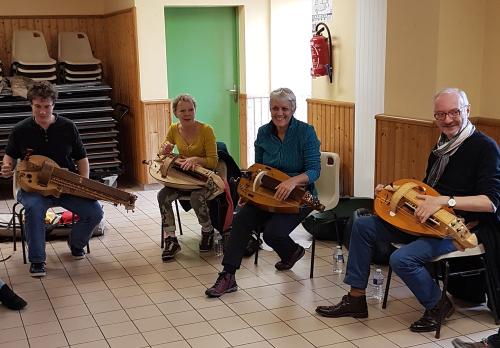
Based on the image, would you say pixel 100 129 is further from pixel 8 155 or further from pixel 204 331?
pixel 204 331

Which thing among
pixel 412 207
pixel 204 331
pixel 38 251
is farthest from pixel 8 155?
pixel 412 207

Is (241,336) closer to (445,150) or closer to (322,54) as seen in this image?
(445,150)

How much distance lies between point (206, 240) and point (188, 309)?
0.96 metres

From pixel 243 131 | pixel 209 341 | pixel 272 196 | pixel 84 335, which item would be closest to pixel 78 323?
pixel 84 335

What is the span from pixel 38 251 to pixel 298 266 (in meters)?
1.57

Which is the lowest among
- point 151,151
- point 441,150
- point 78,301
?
point 78,301

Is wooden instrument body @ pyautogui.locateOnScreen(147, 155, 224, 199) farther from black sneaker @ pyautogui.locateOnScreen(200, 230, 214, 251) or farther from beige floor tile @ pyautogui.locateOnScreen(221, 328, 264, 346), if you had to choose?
beige floor tile @ pyautogui.locateOnScreen(221, 328, 264, 346)

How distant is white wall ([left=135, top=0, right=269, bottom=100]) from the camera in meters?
5.99

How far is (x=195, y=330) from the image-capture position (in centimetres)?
299

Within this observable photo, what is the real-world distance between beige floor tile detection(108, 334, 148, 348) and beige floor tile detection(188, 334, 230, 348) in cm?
22

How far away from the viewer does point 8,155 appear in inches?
153

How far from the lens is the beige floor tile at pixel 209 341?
2.83 m

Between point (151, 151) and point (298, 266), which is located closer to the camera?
point (298, 266)

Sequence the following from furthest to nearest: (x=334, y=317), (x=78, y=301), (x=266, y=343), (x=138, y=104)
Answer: (x=138, y=104) < (x=78, y=301) < (x=334, y=317) < (x=266, y=343)
